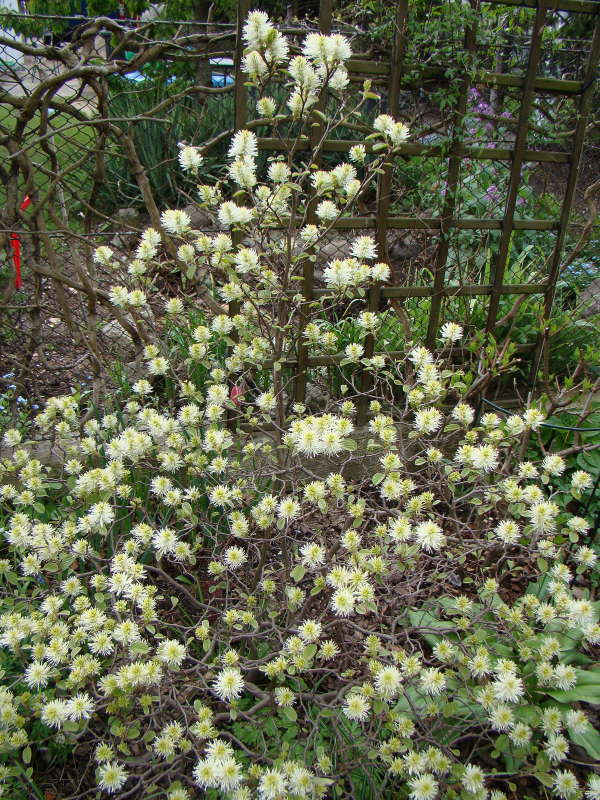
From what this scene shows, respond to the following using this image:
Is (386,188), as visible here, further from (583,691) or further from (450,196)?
(583,691)

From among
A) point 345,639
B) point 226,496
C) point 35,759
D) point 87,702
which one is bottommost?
point 35,759

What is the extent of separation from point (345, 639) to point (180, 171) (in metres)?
4.35

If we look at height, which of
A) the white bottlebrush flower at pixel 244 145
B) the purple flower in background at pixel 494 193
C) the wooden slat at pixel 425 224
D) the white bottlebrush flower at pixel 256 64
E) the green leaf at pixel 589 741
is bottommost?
the green leaf at pixel 589 741

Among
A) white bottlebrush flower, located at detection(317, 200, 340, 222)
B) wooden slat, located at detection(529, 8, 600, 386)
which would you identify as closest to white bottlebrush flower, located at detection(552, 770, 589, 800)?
white bottlebrush flower, located at detection(317, 200, 340, 222)

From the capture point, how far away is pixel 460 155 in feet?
8.64

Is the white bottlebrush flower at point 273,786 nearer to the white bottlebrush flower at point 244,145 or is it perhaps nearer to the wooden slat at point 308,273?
the wooden slat at point 308,273

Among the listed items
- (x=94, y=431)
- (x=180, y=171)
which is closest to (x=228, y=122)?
(x=180, y=171)

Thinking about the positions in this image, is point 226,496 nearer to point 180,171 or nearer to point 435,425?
point 435,425

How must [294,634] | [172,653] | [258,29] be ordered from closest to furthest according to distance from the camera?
1. [172,653]
2. [258,29]
3. [294,634]

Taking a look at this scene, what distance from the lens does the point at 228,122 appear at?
211 inches

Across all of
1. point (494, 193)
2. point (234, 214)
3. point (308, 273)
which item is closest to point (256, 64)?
point (234, 214)

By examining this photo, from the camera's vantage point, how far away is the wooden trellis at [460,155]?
7.86ft

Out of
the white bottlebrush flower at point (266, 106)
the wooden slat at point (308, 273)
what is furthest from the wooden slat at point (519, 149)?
the white bottlebrush flower at point (266, 106)

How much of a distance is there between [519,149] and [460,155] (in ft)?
0.86
